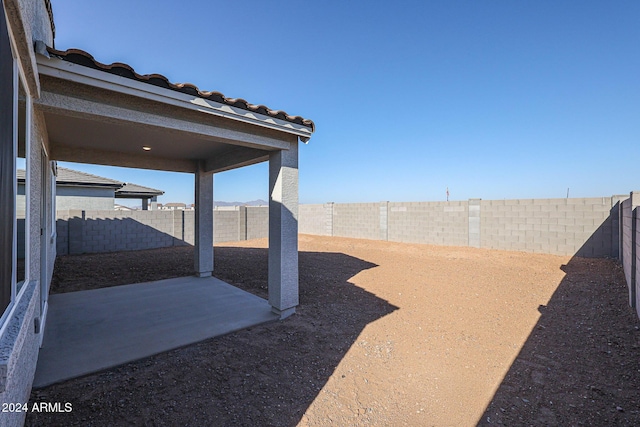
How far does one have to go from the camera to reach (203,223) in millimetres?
7039

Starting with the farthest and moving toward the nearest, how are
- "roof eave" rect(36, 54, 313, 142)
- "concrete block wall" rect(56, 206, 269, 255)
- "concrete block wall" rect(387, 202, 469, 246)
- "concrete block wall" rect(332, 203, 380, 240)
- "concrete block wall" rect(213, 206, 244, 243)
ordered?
"concrete block wall" rect(332, 203, 380, 240)
"concrete block wall" rect(213, 206, 244, 243)
"concrete block wall" rect(387, 202, 469, 246)
"concrete block wall" rect(56, 206, 269, 255)
"roof eave" rect(36, 54, 313, 142)

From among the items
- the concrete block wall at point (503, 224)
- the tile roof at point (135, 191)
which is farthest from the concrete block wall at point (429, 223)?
the tile roof at point (135, 191)

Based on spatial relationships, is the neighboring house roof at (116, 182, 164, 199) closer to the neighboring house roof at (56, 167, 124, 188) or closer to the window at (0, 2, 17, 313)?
the neighboring house roof at (56, 167, 124, 188)

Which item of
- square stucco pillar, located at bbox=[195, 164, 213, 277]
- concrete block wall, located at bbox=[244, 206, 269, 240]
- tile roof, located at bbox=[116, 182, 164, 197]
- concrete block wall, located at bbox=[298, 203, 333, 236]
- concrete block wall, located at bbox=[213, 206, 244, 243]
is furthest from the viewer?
concrete block wall, located at bbox=[298, 203, 333, 236]

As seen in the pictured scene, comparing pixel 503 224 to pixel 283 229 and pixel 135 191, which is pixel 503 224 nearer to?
pixel 283 229

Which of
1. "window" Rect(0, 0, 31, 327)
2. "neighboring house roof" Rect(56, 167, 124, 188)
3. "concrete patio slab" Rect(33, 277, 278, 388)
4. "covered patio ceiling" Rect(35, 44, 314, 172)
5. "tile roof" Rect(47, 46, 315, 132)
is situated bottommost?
"concrete patio slab" Rect(33, 277, 278, 388)

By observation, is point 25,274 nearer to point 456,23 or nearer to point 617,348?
point 617,348

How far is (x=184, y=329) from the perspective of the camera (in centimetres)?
401

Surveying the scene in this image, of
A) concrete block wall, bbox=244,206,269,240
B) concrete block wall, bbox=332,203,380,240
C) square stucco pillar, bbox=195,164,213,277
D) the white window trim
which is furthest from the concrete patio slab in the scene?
concrete block wall, bbox=332,203,380,240

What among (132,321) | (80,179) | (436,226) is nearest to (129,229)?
(80,179)

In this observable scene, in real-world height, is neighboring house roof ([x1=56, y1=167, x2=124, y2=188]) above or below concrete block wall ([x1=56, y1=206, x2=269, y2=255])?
above

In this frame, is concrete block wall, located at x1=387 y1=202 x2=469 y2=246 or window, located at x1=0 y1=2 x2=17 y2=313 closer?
window, located at x1=0 y1=2 x2=17 y2=313

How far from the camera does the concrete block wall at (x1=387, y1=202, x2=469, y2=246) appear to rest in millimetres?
12391

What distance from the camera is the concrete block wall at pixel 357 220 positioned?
15781 mm
